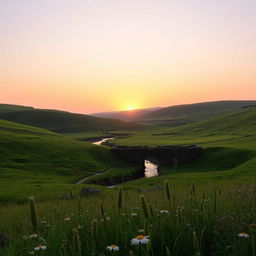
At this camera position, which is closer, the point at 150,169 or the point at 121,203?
the point at 121,203

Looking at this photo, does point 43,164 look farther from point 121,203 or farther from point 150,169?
point 121,203

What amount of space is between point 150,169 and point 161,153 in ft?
22.5

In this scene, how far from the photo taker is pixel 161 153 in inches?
2879

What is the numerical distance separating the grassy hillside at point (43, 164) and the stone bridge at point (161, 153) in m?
3.09

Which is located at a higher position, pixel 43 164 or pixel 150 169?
pixel 43 164

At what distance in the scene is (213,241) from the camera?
485cm

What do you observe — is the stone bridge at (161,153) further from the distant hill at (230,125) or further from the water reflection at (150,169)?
the distant hill at (230,125)

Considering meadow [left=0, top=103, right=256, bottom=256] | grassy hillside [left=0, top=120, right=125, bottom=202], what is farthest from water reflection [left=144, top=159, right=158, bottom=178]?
grassy hillside [left=0, top=120, right=125, bottom=202]

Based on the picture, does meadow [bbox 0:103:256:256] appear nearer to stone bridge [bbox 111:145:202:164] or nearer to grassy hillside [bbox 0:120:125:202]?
grassy hillside [bbox 0:120:125:202]

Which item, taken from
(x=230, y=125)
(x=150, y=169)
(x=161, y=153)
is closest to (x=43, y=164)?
(x=150, y=169)

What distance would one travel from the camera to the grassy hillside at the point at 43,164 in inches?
1620

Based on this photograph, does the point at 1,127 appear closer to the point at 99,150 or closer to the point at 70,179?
the point at 99,150

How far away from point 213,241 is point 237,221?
1.68ft

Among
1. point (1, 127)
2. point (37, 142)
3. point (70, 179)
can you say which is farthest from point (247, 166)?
point (1, 127)
